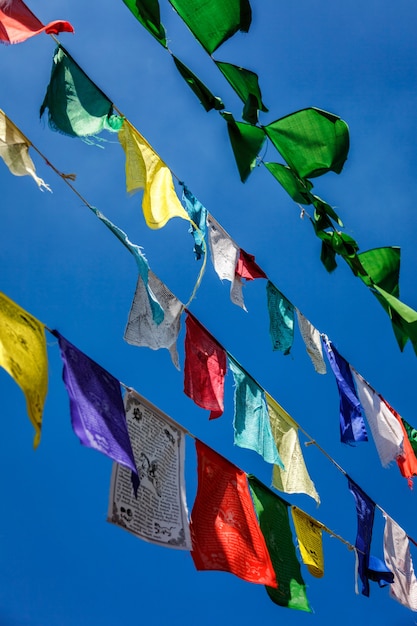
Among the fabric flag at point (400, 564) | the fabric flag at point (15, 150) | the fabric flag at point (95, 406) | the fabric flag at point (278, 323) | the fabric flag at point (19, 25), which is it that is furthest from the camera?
the fabric flag at point (400, 564)

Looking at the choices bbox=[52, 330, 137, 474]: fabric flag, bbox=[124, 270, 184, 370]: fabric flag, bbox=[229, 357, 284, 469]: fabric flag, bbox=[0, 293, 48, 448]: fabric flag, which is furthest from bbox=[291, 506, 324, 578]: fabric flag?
bbox=[0, 293, 48, 448]: fabric flag

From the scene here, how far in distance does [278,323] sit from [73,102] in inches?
89.5

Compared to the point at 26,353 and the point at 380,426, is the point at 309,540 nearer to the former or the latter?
the point at 380,426

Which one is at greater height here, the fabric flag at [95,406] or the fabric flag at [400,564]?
the fabric flag at [400,564]

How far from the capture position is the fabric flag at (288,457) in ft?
16.3

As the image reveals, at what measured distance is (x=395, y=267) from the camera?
5.22 meters

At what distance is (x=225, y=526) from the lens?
4.30 metres

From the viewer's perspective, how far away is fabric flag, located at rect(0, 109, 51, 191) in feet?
11.5

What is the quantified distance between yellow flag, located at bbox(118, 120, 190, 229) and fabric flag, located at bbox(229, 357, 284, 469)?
1197 mm

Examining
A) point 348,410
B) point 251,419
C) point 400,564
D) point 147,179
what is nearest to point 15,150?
point 147,179

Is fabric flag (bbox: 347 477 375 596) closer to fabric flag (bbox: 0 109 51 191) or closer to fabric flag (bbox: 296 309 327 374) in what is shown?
fabric flag (bbox: 296 309 327 374)

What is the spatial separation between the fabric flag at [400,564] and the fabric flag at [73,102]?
3.95 meters

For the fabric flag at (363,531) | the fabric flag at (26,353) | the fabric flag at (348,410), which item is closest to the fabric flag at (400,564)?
the fabric flag at (363,531)

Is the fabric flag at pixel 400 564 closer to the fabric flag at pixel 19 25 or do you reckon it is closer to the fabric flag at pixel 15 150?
the fabric flag at pixel 15 150
